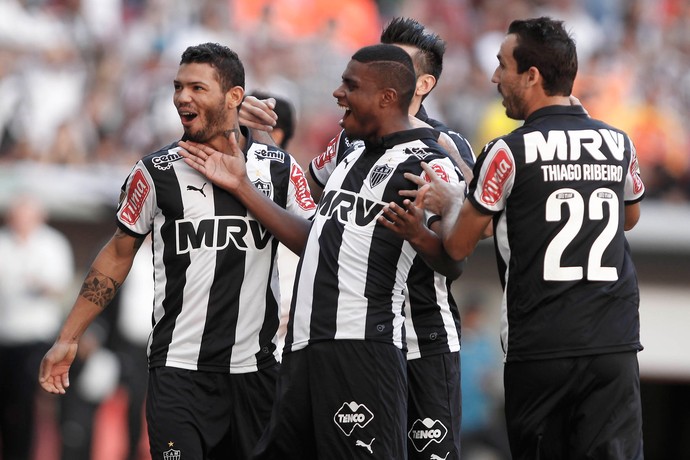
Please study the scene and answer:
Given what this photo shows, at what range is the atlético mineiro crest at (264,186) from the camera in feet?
21.5

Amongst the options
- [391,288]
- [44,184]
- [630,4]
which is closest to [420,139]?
[391,288]

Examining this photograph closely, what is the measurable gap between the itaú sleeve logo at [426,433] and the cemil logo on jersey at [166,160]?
1.86m

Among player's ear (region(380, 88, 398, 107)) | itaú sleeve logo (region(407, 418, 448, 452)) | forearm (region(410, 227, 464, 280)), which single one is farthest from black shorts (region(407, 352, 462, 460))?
player's ear (region(380, 88, 398, 107))

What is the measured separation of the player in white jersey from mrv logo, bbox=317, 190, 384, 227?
40 centimetres

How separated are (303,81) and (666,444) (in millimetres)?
6538

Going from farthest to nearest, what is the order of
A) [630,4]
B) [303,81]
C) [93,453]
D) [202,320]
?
[630,4]
[303,81]
[93,453]
[202,320]

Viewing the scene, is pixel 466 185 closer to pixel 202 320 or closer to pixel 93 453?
pixel 202 320

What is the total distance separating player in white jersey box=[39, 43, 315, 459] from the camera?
6328 mm

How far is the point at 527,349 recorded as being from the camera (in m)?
5.95

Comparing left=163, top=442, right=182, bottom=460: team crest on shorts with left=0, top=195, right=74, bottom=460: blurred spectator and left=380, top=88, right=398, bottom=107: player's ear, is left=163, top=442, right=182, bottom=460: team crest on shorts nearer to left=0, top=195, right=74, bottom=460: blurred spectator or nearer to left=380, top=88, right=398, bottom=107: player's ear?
left=380, top=88, right=398, bottom=107: player's ear

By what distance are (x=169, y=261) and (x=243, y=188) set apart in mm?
532

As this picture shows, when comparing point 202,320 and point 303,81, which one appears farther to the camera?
point 303,81

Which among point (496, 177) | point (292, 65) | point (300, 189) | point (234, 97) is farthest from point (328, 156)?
point (292, 65)

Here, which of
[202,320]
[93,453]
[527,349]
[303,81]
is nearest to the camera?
[527,349]
